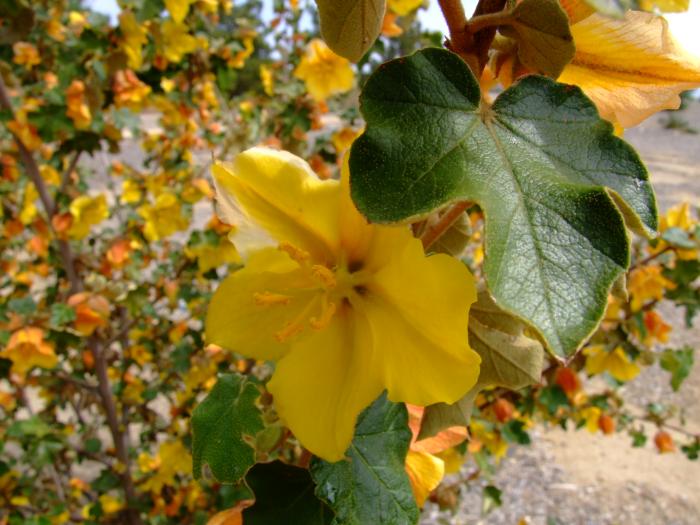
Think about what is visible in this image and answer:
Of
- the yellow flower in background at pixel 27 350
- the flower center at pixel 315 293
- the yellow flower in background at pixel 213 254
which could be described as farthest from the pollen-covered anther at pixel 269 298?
the yellow flower in background at pixel 213 254

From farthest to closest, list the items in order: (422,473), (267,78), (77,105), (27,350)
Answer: (267,78) → (77,105) → (27,350) → (422,473)

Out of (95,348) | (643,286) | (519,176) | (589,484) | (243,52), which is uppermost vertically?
(519,176)

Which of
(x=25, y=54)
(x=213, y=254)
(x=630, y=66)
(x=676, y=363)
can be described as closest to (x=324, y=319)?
(x=630, y=66)

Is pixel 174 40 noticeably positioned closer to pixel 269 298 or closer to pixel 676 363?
pixel 269 298

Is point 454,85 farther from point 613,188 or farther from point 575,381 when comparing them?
point 575,381

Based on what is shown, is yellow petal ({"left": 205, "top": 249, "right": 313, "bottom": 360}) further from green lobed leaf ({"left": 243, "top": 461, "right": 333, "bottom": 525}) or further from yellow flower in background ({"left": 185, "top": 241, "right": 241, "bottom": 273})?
yellow flower in background ({"left": 185, "top": 241, "right": 241, "bottom": 273})

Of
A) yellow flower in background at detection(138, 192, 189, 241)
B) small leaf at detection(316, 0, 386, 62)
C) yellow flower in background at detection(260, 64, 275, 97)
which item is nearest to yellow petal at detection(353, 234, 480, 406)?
small leaf at detection(316, 0, 386, 62)
